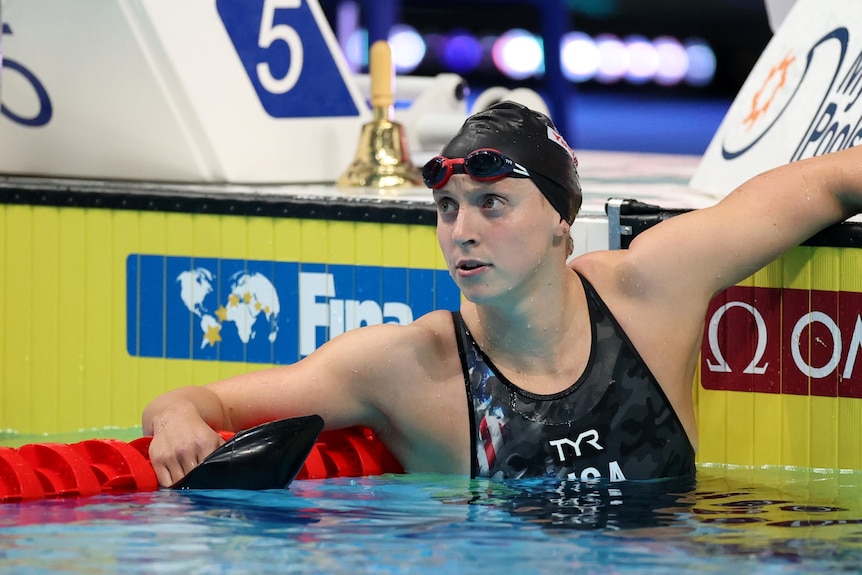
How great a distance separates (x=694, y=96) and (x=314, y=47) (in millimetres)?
10967

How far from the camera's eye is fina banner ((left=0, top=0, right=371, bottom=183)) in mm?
3801

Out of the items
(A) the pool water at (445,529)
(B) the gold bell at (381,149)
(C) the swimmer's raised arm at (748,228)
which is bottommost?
(A) the pool water at (445,529)

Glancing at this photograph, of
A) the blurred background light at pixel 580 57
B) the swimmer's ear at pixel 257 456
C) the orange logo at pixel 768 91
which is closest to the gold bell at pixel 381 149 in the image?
the orange logo at pixel 768 91

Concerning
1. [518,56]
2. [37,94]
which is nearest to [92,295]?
[37,94]

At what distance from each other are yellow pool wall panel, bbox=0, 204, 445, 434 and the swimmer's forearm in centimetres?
84

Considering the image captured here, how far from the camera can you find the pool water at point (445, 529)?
2.10m

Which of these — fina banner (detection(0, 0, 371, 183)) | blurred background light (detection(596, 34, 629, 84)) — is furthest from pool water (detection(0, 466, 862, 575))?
blurred background light (detection(596, 34, 629, 84))

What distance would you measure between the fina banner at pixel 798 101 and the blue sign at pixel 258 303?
0.84m

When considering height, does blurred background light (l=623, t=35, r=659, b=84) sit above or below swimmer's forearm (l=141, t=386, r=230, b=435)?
above

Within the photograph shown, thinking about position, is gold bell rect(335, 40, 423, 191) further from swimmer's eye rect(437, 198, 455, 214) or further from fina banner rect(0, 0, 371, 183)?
swimmer's eye rect(437, 198, 455, 214)

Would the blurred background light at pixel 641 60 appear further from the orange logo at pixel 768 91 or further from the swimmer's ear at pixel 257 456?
the swimmer's ear at pixel 257 456

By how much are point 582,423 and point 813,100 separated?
4.18 ft

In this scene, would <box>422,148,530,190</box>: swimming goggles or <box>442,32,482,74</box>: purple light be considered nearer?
<box>422,148,530,190</box>: swimming goggles

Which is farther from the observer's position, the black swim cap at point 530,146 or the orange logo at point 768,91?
the orange logo at point 768,91
